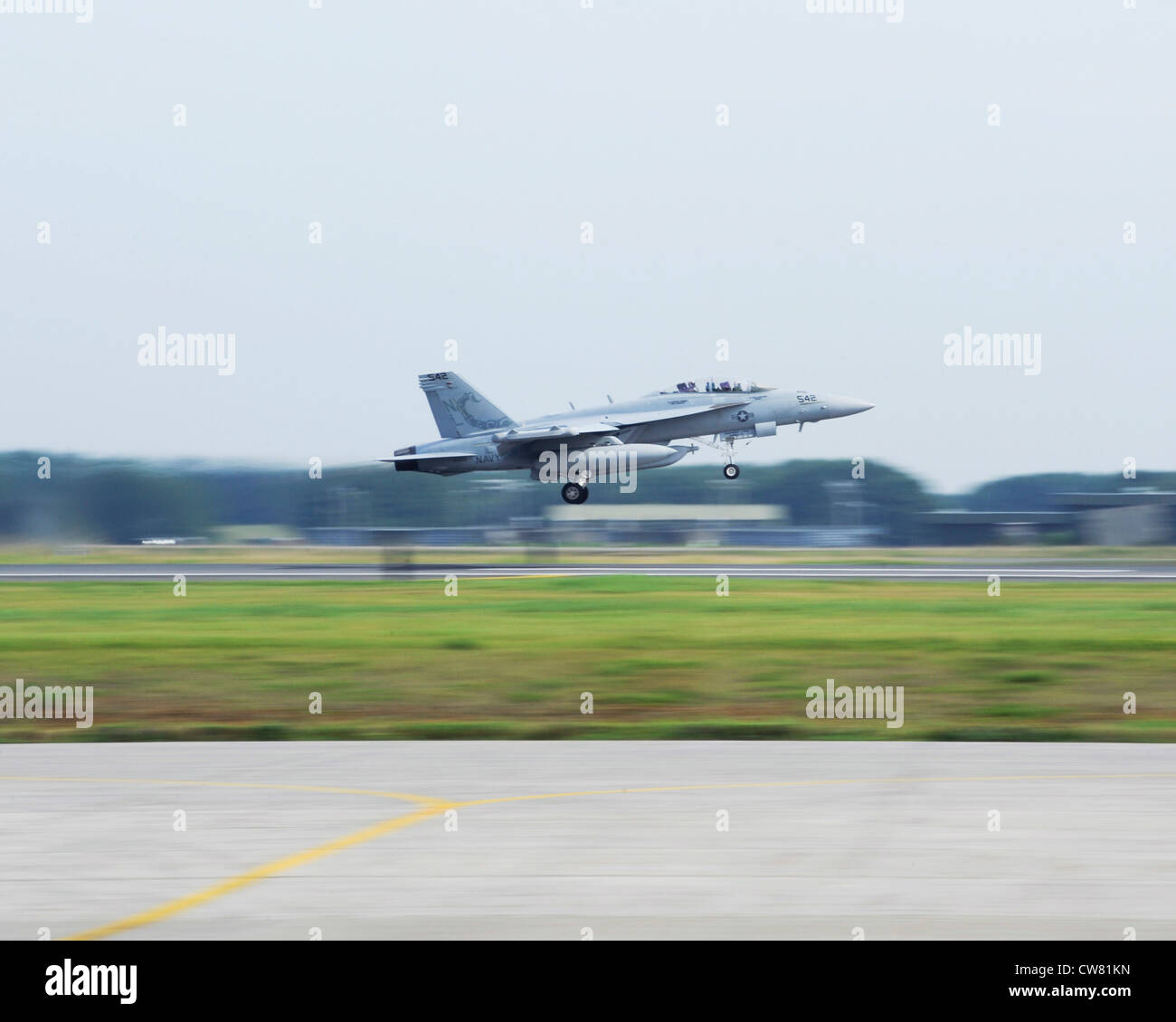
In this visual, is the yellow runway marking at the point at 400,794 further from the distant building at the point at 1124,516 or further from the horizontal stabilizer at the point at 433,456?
the distant building at the point at 1124,516

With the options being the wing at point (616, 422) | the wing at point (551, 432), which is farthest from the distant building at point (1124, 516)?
the wing at point (551, 432)

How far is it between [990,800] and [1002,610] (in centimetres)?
2274

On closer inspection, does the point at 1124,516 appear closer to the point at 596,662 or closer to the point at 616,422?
the point at 616,422

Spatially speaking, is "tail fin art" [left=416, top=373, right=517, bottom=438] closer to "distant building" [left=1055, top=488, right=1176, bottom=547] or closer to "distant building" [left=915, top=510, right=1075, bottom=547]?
"distant building" [left=915, top=510, right=1075, bottom=547]

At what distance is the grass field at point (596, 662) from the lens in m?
21.4

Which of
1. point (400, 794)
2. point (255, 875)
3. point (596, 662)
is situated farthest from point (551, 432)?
point (255, 875)

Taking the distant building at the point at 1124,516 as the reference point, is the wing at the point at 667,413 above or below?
above

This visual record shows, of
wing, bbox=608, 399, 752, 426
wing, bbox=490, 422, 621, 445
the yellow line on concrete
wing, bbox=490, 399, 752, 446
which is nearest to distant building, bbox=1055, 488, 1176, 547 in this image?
wing, bbox=608, 399, 752, 426

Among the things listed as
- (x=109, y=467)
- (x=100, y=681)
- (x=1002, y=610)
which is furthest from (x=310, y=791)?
(x=109, y=467)

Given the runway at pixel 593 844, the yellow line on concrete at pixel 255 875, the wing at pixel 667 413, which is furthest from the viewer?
the wing at pixel 667 413

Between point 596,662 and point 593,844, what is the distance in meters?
15.0

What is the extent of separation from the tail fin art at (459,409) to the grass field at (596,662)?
42.4 feet
